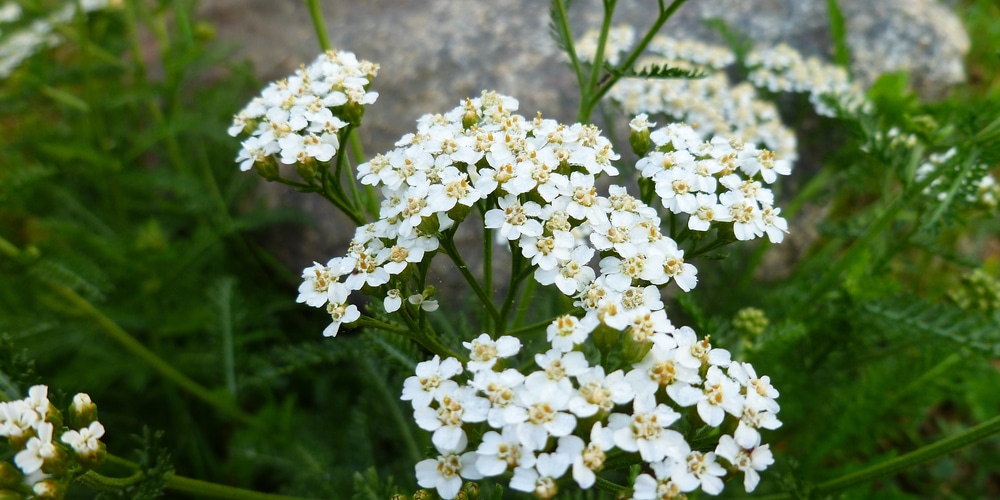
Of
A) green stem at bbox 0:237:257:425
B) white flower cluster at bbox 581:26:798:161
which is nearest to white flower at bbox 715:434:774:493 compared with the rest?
white flower cluster at bbox 581:26:798:161

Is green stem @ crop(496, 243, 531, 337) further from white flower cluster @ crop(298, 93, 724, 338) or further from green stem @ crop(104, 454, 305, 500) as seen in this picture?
green stem @ crop(104, 454, 305, 500)

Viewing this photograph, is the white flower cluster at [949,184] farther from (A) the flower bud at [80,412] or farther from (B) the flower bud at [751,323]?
(A) the flower bud at [80,412]

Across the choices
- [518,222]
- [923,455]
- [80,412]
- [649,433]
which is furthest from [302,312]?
[923,455]

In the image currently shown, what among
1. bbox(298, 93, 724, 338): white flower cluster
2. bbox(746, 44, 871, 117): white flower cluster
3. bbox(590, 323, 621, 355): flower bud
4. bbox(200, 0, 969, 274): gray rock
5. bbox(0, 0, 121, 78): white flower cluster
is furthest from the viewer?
bbox(200, 0, 969, 274): gray rock

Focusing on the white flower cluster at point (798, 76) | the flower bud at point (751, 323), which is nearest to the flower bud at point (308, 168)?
the flower bud at point (751, 323)

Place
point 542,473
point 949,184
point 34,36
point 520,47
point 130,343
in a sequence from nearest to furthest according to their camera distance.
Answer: point 542,473
point 949,184
point 130,343
point 34,36
point 520,47

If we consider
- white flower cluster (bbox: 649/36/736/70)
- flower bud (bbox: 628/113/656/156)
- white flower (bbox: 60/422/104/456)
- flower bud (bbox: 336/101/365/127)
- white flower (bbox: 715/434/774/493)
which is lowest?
white flower (bbox: 715/434/774/493)

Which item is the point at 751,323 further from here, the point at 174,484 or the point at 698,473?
the point at 174,484
